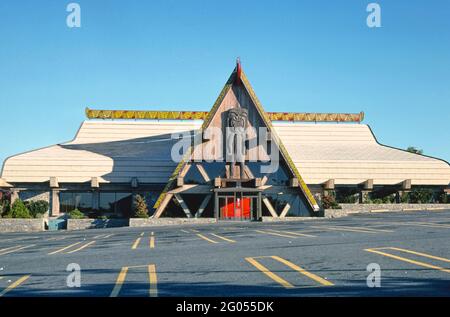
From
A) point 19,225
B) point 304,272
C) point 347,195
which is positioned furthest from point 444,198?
point 304,272

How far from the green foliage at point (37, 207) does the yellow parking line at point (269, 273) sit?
118 ft

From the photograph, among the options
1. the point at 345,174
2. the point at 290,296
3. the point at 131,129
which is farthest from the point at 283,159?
the point at 290,296

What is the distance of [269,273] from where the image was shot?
32.1ft

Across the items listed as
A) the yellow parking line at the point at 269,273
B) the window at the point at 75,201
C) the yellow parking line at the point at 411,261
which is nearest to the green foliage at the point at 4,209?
the window at the point at 75,201

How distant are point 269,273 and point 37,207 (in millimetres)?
38793

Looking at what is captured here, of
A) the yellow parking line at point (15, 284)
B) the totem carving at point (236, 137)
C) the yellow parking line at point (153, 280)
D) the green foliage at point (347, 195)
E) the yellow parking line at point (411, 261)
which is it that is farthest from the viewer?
the green foliage at point (347, 195)

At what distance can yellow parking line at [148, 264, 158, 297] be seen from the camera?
813 centimetres

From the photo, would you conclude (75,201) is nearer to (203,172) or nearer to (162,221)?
(162,221)

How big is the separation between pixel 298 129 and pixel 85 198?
26677 millimetres

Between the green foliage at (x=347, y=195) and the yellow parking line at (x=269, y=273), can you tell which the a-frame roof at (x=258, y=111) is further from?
the yellow parking line at (x=269, y=273)

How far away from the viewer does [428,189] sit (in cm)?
4928

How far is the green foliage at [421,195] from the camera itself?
49656 mm

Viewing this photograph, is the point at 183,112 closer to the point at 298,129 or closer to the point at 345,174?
the point at 298,129
